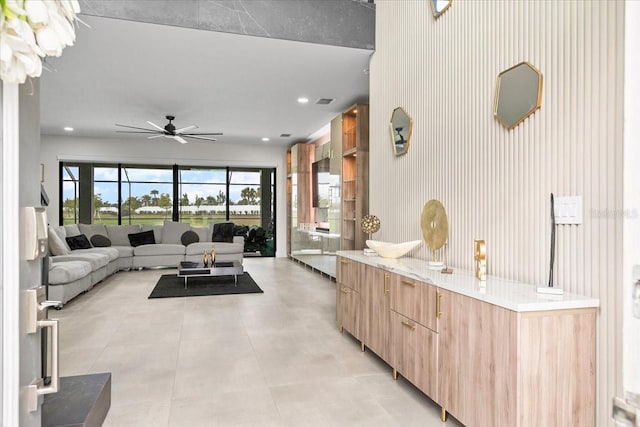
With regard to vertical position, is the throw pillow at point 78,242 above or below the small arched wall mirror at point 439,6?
below

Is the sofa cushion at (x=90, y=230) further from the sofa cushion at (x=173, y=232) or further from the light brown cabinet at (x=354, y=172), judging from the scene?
the light brown cabinet at (x=354, y=172)

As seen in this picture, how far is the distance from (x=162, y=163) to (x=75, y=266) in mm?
4972

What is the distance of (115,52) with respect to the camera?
4.39 metres

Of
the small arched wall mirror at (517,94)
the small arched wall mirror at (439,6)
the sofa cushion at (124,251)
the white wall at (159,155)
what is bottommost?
the sofa cushion at (124,251)

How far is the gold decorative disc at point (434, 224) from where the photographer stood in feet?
9.73

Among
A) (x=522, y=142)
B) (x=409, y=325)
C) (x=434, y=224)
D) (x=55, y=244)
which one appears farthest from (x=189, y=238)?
(x=522, y=142)

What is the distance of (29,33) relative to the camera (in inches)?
28.5

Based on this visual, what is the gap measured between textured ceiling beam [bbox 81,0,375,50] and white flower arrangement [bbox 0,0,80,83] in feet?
11.1

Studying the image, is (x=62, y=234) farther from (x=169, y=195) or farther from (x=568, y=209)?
(x=568, y=209)

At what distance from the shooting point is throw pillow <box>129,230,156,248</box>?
837 cm

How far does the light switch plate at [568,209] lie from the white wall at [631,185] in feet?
4.67

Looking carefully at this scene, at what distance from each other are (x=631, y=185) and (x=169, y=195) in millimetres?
10270

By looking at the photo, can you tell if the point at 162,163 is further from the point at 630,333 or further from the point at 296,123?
the point at 630,333

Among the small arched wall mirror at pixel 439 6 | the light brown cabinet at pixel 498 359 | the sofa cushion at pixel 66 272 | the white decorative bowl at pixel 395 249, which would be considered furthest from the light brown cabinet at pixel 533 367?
the sofa cushion at pixel 66 272
